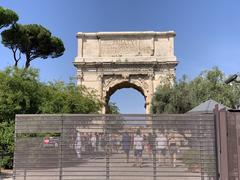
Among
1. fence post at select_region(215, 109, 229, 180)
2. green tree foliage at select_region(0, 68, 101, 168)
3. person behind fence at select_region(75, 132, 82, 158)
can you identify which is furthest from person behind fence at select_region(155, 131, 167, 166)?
green tree foliage at select_region(0, 68, 101, 168)

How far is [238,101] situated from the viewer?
90.6 feet

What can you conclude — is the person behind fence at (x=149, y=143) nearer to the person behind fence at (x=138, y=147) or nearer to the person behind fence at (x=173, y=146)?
the person behind fence at (x=138, y=147)

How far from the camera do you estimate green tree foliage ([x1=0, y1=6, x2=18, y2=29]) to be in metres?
34.1

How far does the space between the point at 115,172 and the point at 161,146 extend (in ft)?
3.59

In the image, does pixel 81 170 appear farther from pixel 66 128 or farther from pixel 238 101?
pixel 238 101

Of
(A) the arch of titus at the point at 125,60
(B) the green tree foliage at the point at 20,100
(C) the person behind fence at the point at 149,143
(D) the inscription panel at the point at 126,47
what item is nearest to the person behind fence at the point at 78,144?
(C) the person behind fence at the point at 149,143

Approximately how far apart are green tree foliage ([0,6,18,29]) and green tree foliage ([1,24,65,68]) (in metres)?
4.13

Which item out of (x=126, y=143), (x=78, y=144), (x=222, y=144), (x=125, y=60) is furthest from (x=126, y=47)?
(x=222, y=144)

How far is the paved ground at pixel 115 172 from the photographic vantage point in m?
8.55

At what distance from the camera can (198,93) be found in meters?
28.4

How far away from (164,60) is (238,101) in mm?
11308

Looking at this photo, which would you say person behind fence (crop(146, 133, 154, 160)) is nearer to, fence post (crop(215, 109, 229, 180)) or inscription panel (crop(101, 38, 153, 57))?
fence post (crop(215, 109, 229, 180))

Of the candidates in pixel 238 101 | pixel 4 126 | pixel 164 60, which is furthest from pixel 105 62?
pixel 4 126

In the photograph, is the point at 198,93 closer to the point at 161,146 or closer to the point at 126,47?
the point at 126,47
